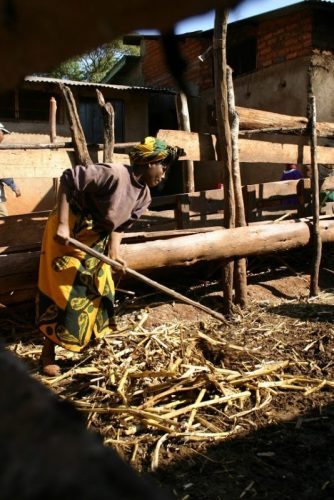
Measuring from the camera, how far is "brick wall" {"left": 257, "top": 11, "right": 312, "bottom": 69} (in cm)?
1191

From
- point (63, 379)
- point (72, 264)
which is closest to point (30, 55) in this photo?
point (72, 264)

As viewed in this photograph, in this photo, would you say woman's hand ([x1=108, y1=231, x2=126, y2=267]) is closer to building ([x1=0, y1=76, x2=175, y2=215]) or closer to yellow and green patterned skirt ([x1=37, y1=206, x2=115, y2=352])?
yellow and green patterned skirt ([x1=37, y1=206, x2=115, y2=352])

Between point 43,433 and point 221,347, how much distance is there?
3995 mm

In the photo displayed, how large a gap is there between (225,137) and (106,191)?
2080 millimetres

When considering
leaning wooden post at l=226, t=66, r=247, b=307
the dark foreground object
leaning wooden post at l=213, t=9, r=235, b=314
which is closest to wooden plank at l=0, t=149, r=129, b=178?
leaning wooden post at l=213, t=9, r=235, b=314

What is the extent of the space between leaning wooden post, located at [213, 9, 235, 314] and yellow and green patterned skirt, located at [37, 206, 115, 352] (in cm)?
186

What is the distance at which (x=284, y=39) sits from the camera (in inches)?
490

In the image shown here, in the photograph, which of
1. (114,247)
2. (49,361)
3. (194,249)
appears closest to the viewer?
(49,361)

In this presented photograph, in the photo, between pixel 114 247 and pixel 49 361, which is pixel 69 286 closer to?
pixel 114 247

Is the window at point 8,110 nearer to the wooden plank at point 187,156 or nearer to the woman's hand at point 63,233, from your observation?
the wooden plank at point 187,156

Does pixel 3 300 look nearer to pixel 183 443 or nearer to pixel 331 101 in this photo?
pixel 183 443

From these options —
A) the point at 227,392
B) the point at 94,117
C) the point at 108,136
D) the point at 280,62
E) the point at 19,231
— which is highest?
the point at 280,62

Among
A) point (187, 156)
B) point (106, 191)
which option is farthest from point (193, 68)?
point (106, 191)

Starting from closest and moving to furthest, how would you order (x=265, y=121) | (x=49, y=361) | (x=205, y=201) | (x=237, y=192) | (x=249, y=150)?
(x=49, y=361) → (x=237, y=192) → (x=249, y=150) → (x=205, y=201) → (x=265, y=121)
